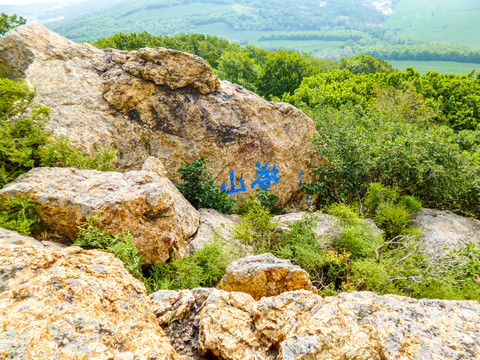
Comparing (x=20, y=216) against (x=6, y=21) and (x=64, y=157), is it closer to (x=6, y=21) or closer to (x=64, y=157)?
(x=64, y=157)

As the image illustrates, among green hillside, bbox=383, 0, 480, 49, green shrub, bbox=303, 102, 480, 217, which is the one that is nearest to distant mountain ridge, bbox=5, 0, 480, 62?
green hillside, bbox=383, 0, 480, 49

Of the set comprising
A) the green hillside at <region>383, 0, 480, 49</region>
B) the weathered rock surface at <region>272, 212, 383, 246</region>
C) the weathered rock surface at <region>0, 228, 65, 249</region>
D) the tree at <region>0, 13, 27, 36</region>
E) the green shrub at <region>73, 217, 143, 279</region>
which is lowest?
the weathered rock surface at <region>272, 212, 383, 246</region>

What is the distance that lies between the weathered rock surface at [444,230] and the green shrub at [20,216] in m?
8.23

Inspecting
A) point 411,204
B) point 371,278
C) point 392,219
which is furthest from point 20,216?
point 411,204

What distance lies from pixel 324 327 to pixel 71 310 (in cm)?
197

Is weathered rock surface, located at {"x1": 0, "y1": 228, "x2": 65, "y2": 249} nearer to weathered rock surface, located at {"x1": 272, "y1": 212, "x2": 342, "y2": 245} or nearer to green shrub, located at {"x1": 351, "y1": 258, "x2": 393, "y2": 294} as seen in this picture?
weathered rock surface, located at {"x1": 272, "y1": 212, "x2": 342, "y2": 245}

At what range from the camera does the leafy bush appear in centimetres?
436

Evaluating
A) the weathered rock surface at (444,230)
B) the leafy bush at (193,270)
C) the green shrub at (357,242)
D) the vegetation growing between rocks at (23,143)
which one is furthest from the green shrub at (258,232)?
the weathered rock surface at (444,230)

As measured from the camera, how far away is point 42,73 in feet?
23.1

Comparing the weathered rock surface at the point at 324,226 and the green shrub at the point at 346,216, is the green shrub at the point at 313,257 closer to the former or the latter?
Result: the weathered rock surface at the point at 324,226

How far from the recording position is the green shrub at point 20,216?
3.81 m

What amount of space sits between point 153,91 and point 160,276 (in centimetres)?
534

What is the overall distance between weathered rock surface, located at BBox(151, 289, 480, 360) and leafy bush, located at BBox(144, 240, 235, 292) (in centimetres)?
148

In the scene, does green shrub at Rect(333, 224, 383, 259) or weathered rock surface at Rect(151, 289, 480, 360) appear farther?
green shrub at Rect(333, 224, 383, 259)
